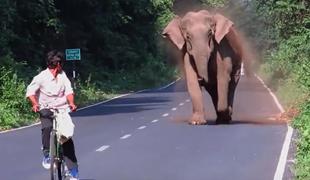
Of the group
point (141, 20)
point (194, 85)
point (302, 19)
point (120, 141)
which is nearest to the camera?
point (120, 141)

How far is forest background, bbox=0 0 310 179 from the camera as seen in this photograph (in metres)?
28.9

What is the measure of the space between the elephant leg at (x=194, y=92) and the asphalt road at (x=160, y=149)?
409 millimetres

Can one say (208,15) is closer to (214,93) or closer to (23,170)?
(214,93)

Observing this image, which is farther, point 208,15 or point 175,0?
point 175,0

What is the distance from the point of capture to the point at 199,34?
81.8 feet

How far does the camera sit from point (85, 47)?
54688 millimetres

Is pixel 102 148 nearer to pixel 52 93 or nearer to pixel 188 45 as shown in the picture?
pixel 52 93

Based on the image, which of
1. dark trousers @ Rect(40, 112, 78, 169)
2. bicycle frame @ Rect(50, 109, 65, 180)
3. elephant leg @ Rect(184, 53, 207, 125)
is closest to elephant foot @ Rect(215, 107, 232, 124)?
elephant leg @ Rect(184, 53, 207, 125)

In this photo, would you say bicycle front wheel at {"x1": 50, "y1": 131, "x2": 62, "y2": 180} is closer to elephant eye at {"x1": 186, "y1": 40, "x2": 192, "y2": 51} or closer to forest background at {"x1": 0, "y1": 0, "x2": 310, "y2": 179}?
forest background at {"x1": 0, "y1": 0, "x2": 310, "y2": 179}

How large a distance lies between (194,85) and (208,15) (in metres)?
2.11

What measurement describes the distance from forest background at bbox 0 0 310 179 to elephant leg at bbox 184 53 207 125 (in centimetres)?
281

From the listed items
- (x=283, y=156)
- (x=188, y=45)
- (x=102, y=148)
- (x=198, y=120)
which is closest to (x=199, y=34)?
(x=188, y=45)

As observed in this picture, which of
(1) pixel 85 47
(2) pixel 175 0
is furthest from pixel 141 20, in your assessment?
(1) pixel 85 47

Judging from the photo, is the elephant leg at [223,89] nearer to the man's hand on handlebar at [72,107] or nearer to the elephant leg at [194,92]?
the elephant leg at [194,92]
